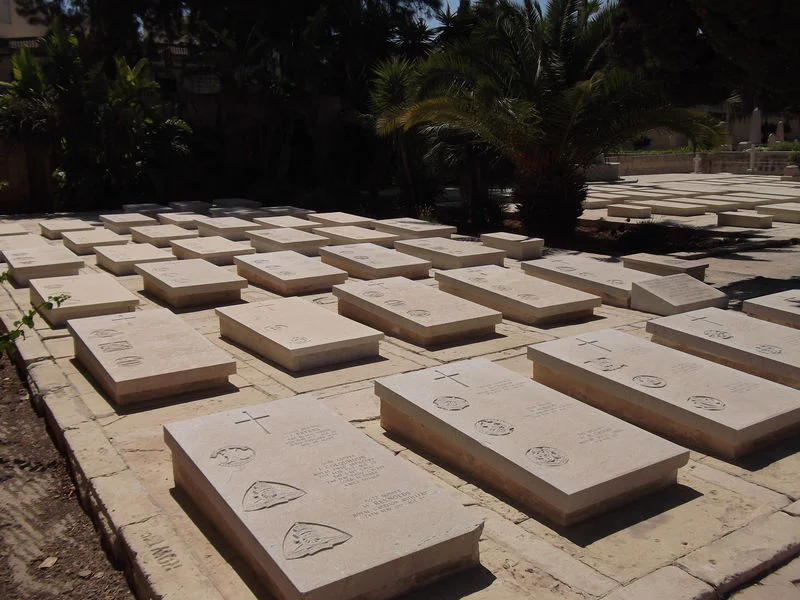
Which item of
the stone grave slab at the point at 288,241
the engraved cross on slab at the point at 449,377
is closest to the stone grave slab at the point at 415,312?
the engraved cross on slab at the point at 449,377

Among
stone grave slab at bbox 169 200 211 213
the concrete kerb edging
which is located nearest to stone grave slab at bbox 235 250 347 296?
the concrete kerb edging

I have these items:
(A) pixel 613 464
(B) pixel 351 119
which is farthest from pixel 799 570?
(B) pixel 351 119

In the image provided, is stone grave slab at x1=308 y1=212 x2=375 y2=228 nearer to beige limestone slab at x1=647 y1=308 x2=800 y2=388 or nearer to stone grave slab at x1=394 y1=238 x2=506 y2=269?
stone grave slab at x1=394 y1=238 x2=506 y2=269

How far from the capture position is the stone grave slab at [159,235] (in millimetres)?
11023

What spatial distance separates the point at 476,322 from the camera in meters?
6.39

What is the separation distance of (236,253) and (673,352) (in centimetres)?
627

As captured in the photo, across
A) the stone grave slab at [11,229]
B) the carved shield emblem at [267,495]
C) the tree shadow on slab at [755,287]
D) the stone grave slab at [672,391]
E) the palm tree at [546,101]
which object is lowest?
the tree shadow on slab at [755,287]

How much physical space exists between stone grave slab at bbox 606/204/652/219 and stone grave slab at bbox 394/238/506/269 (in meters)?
6.17

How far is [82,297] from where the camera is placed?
274 inches

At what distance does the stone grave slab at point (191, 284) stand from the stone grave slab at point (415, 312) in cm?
124

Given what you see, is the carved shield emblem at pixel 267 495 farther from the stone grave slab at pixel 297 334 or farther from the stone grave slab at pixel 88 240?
the stone grave slab at pixel 88 240

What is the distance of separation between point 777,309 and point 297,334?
13.8ft

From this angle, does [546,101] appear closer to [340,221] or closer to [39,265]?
[340,221]

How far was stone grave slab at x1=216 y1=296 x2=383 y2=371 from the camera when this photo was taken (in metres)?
5.57
